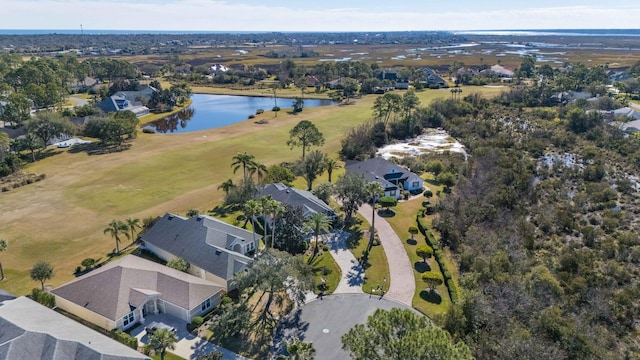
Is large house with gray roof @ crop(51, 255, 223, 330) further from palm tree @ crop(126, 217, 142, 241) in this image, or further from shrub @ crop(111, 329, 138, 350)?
palm tree @ crop(126, 217, 142, 241)

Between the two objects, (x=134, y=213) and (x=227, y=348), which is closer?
(x=227, y=348)

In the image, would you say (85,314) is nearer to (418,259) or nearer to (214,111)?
(418,259)

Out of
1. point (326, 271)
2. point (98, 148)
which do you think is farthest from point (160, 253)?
point (98, 148)

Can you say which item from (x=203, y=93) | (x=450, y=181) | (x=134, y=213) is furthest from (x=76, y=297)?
(x=203, y=93)

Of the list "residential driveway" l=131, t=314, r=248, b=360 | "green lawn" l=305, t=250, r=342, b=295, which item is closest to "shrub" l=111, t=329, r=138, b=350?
"residential driveway" l=131, t=314, r=248, b=360

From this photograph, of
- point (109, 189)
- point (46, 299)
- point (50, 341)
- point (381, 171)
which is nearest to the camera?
point (50, 341)

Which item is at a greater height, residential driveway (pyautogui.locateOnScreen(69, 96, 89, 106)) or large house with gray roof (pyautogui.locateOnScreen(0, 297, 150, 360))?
residential driveway (pyautogui.locateOnScreen(69, 96, 89, 106))

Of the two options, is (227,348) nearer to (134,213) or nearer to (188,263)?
(188,263)
